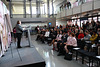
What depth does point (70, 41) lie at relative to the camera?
514cm

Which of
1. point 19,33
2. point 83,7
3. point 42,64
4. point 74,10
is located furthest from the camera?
point 74,10

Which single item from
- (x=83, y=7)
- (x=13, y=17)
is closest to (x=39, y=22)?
(x=13, y=17)

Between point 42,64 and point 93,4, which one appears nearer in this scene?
point 42,64

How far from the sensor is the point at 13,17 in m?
16.4

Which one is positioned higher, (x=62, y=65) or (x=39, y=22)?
(x=39, y=22)

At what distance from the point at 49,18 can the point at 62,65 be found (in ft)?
45.6

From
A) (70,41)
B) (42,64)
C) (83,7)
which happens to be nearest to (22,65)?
(42,64)

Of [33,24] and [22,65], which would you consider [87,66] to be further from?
[33,24]

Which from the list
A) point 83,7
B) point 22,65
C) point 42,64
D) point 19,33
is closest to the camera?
point 22,65

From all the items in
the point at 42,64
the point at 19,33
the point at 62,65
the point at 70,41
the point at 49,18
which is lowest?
the point at 62,65

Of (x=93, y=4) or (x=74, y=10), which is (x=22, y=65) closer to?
(x=93, y=4)

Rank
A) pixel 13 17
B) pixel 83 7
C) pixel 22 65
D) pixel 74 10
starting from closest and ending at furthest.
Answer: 1. pixel 22 65
2. pixel 83 7
3. pixel 74 10
4. pixel 13 17

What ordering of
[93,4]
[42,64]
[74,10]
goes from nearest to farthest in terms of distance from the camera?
[42,64], [93,4], [74,10]

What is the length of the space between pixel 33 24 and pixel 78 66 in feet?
45.4
